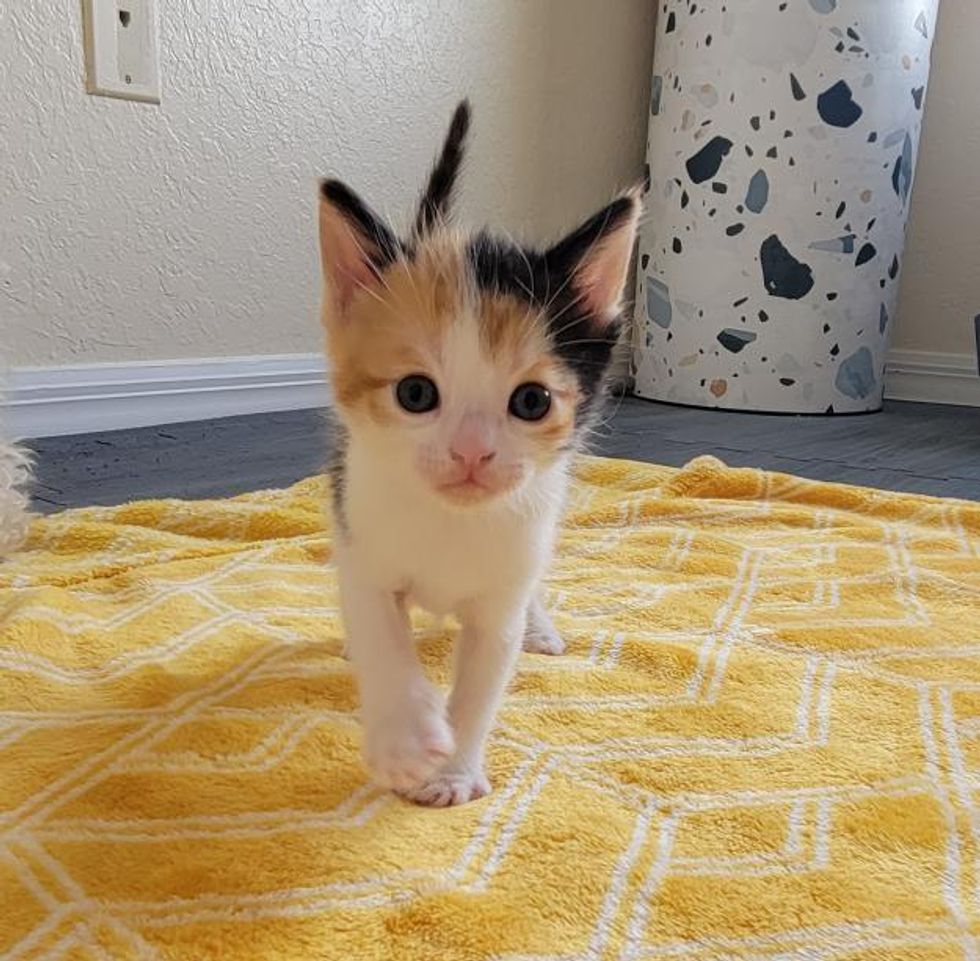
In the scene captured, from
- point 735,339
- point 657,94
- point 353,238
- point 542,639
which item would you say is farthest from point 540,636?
point 657,94

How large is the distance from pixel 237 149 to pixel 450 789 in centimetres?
190

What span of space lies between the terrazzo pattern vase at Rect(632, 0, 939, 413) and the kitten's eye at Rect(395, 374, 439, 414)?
2.45m

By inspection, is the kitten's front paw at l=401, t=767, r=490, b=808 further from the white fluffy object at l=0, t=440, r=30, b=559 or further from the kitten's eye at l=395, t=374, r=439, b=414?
the white fluffy object at l=0, t=440, r=30, b=559

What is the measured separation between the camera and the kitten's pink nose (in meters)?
0.73

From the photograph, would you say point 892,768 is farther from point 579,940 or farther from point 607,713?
point 579,940

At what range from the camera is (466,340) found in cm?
76

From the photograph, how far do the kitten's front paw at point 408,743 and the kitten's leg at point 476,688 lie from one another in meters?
0.06

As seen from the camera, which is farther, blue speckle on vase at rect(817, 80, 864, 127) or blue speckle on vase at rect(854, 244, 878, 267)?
blue speckle on vase at rect(854, 244, 878, 267)

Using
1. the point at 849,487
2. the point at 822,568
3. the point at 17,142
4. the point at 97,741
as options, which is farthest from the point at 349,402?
the point at 17,142

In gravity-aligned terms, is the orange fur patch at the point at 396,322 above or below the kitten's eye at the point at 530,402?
above

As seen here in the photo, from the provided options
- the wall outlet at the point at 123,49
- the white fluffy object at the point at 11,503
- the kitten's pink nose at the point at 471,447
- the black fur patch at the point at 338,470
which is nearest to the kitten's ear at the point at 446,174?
the black fur patch at the point at 338,470

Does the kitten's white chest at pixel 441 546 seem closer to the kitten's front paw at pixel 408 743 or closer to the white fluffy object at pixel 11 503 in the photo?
the kitten's front paw at pixel 408 743

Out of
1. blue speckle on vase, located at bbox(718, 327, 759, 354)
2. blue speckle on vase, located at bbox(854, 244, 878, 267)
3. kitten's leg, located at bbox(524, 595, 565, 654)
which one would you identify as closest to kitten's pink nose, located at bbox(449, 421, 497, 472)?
kitten's leg, located at bbox(524, 595, 565, 654)

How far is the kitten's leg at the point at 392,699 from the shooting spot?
28.2 inches
